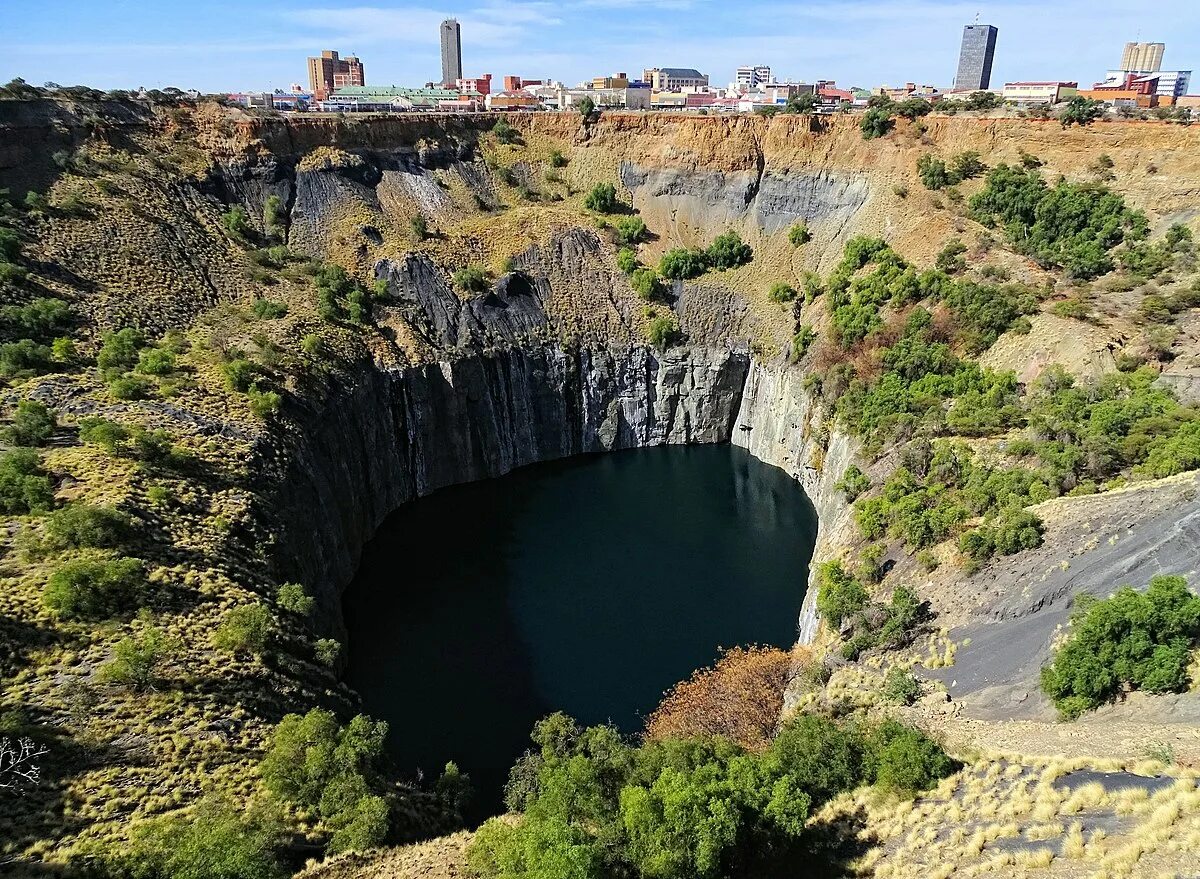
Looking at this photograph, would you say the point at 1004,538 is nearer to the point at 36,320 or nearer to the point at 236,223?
the point at 36,320

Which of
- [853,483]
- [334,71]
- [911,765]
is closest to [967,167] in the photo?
[853,483]

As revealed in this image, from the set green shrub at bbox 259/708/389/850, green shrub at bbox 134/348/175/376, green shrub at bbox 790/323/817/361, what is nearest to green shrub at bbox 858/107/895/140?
green shrub at bbox 790/323/817/361

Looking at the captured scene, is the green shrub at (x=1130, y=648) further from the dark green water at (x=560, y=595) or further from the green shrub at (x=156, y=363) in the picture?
the green shrub at (x=156, y=363)

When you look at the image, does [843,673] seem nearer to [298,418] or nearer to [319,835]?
[319,835]

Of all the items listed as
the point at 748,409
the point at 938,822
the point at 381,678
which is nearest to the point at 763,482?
the point at 748,409

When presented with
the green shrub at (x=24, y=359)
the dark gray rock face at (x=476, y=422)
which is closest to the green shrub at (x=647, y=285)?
the dark gray rock face at (x=476, y=422)

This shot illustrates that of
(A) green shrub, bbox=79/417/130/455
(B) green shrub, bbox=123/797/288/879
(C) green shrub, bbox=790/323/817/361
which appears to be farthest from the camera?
(C) green shrub, bbox=790/323/817/361

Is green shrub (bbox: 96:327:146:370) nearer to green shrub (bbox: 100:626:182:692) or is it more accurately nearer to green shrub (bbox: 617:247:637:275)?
green shrub (bbox: 100:626:182:692)
